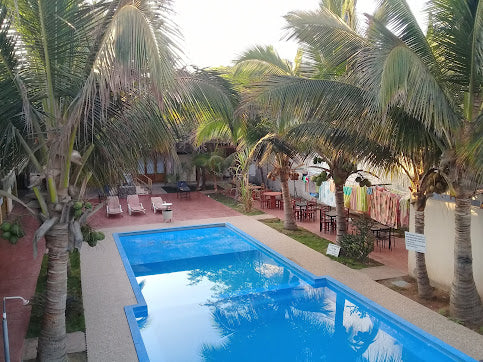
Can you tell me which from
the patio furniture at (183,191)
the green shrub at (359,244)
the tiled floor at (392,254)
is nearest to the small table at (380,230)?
the tiled floor at (392,254)

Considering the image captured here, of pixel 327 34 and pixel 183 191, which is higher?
pixel 327 34

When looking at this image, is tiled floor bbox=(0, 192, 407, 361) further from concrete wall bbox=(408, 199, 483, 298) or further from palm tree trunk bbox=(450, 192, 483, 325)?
palm tree trunk bbox=(450, 192, 483, 325)

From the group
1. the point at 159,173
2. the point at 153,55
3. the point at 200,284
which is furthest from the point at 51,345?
the point at 159,173

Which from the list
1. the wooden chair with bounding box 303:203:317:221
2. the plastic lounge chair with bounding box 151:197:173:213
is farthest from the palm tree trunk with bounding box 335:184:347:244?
the plastic lounge chair with bounding box 151:197:173:213

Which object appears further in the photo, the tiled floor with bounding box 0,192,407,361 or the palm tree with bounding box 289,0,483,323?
the tiled floor with bounding box 0,192,407,361

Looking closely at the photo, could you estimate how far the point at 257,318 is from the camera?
8.22 m

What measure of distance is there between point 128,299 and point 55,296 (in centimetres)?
294

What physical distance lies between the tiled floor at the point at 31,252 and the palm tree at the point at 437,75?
11.4 feet

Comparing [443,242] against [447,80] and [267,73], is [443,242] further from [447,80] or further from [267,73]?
[267,73]

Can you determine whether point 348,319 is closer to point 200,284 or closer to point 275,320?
point 275,320

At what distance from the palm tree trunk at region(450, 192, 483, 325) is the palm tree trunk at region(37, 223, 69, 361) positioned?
5933 millimetres

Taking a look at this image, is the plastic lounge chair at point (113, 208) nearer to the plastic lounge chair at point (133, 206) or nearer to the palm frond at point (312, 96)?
the plastic lounge chair at point (133, 206)

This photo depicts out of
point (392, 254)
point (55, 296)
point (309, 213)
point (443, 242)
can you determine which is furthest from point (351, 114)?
point (309, 213)

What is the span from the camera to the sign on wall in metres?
7.89
